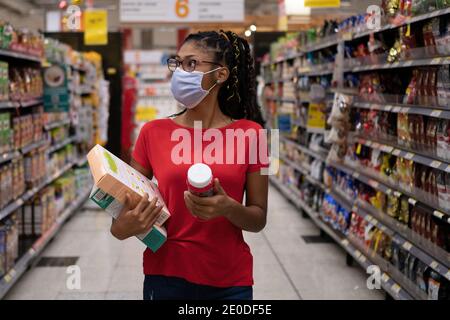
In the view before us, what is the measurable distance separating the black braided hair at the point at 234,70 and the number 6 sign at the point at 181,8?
2378 millimetres

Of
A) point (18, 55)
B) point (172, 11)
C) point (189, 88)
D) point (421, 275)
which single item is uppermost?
point (172, 11)

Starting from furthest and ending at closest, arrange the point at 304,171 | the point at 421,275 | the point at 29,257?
the point at 304,171, the point at 29,257, the point at 421,275

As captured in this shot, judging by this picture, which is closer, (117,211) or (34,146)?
(117,211)

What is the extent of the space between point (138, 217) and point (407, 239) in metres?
2.56

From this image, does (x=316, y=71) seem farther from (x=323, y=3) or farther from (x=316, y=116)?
(x=323, y=3)

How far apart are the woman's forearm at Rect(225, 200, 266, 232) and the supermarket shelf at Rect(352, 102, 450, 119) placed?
5.30 feet

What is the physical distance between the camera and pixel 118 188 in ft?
5.39

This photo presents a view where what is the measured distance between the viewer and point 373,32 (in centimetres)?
438

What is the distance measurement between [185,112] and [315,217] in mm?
4428

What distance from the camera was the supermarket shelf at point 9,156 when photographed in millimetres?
4040

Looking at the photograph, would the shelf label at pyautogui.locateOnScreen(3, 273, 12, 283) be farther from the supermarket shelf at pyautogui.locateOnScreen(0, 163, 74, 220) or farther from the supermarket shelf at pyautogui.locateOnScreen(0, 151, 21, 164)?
the supermarket shelf at pyautogui.locateOnScreen(0, 151, 21, 164)

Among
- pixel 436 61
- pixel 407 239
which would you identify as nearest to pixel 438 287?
pixel 407 239

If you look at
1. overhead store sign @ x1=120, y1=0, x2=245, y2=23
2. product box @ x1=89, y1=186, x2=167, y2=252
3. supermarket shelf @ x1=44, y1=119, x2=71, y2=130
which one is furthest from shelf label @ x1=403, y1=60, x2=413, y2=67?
supermarket shelf @ x1=44, y1=119, x2=71, y2=130
